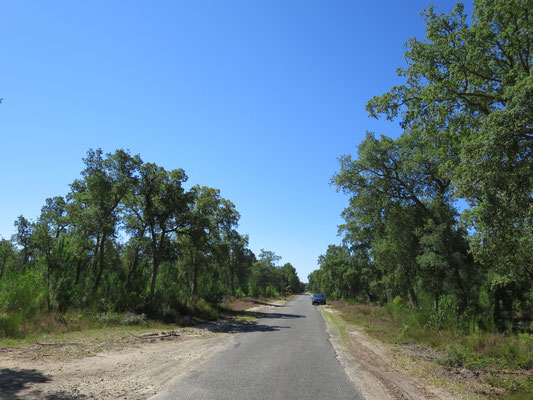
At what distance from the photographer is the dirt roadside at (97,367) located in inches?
218

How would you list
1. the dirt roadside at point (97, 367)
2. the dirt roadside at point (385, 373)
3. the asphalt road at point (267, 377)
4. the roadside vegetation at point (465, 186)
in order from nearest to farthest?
the dirt roadside at point (97, 367) < the asphalt road at point (267, 377) < the dirt roadside at point (385, 373) < the roadside vegetation at point (465, 186)

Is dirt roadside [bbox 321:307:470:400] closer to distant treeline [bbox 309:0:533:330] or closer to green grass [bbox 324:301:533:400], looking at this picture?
green grass [bbox 324:301:533:400]

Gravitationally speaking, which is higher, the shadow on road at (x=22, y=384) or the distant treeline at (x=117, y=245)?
the distant treeline at (x=117, y=245)

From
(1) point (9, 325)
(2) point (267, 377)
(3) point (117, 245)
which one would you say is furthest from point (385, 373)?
(3) point (117, 245)

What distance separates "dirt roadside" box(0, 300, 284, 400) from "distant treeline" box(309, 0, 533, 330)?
10678mm

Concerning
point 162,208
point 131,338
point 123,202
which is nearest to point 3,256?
point 123,202

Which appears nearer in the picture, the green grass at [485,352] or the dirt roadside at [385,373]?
the dirt roadside at [385,373]

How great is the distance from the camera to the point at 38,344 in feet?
31.3

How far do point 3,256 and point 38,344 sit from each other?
51655 millimetres

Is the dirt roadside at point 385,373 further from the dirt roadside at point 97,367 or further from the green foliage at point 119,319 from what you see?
the green foliage at point 119,319

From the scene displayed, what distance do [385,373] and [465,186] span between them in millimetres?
6471

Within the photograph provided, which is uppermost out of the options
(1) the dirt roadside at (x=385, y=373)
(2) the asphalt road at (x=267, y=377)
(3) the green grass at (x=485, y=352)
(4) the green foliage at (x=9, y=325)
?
(4) the green foliage at (x=9, y=325)

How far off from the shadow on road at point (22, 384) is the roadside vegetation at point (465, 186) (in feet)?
29.4

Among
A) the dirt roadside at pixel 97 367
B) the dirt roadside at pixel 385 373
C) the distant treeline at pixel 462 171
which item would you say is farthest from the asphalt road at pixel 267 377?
the distant treeline at pixel 462 171
